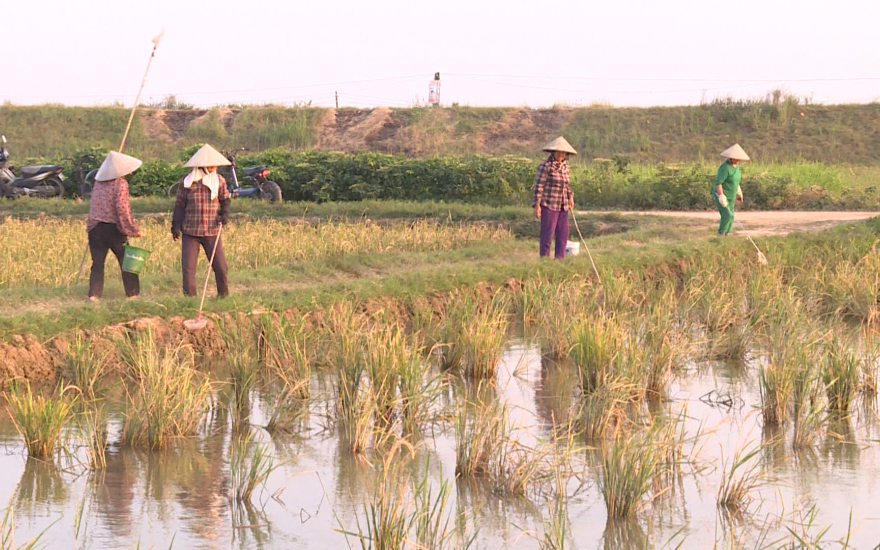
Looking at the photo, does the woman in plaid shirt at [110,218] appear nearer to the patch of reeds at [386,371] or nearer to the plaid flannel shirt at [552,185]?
the patch of reeds at [386,371]

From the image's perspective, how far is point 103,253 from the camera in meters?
10.0

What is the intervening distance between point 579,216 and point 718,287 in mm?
7987

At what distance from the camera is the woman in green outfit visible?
14.1 m

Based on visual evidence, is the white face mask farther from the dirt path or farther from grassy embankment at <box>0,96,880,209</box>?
grassy embankment at <box>0,96,880,209</box>

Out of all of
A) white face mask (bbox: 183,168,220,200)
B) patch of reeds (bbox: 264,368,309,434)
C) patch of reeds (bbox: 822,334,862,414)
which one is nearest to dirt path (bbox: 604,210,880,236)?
white face mask (bbox: 183,168,220,200)

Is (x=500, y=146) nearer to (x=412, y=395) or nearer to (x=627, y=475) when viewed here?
(x=412, y=395)

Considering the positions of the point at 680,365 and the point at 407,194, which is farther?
the point at 407,194

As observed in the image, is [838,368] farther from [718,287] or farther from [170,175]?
[170,175]

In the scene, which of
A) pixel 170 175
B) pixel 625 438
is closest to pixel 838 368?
pixel 625 438

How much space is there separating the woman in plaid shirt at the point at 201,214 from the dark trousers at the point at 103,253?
45 cm

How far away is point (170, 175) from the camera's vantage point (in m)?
24.3

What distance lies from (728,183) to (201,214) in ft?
23.5

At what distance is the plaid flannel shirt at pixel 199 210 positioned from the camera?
9.62m

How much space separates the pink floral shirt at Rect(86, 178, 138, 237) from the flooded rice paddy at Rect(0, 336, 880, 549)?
3.02 metres
